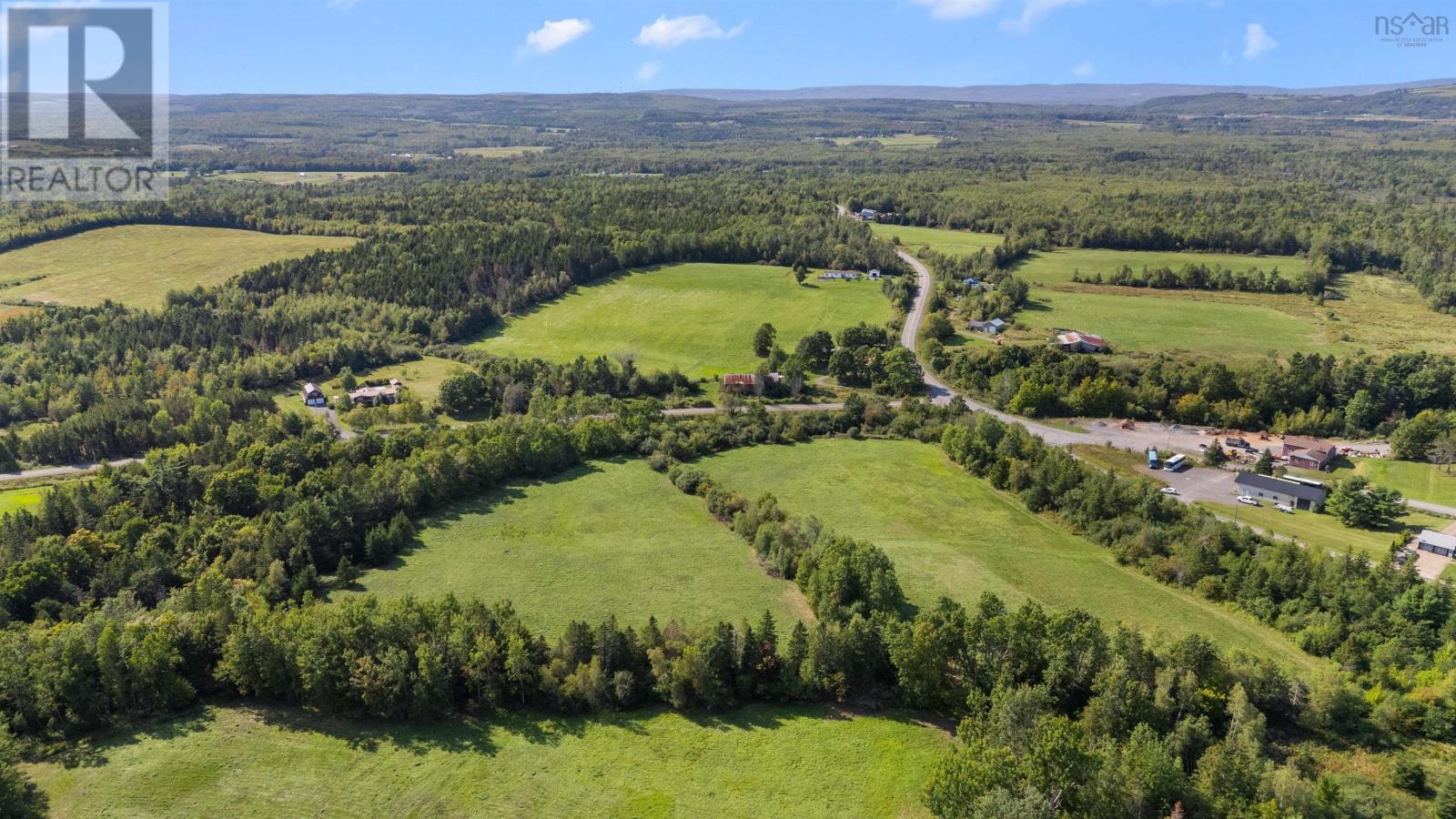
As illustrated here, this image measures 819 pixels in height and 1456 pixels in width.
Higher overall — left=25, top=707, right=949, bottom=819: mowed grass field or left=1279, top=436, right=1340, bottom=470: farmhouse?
left=1279, top=436, right=1340, bottom=470: farmhouse

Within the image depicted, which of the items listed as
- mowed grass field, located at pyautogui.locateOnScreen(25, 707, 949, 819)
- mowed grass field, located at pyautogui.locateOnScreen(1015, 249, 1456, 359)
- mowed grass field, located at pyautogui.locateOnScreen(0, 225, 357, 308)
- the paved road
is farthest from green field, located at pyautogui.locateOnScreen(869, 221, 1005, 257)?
the paved road

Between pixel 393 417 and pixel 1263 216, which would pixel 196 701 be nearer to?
pixel 393 417

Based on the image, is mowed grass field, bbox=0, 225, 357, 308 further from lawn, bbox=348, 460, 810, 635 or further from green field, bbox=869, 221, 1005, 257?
green field, bbox=869, 221, 1005, 257

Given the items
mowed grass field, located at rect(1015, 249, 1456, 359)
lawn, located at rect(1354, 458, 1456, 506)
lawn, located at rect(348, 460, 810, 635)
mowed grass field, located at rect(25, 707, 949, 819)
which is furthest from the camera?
mowed grass field, located at rect(1015, 249, 1456, 359)

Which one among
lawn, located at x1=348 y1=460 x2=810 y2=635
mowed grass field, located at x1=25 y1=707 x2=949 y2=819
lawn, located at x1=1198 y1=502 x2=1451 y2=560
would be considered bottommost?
mowed grass field, located at x1=25 y1=707 x2=949 y2=819

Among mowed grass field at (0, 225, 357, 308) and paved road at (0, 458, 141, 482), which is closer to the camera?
paved road at (0, 458, 141, 482)
